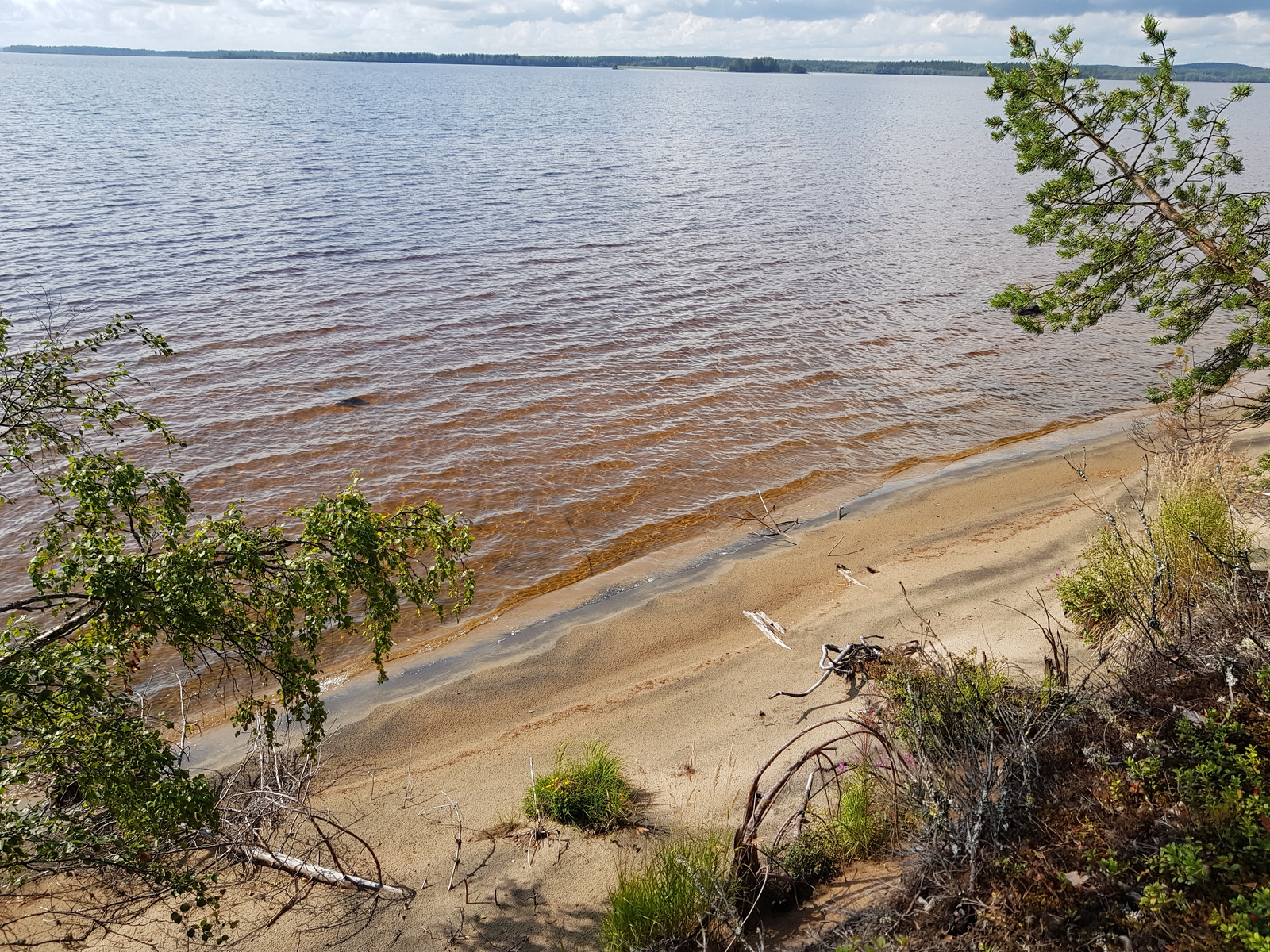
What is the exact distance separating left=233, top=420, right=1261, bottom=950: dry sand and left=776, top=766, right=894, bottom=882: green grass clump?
0.41m

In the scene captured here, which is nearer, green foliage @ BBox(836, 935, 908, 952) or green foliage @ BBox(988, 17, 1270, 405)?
green foliage @ BBox(836, 935, 908, 952)

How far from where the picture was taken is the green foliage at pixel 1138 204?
756cm

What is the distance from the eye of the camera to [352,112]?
272ft

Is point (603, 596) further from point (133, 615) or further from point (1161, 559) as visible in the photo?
point (133, 615)

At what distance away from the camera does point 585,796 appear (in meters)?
7.43

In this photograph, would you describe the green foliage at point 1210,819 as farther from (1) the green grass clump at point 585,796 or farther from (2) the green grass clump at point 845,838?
(1) the green grass clump at point 585,796

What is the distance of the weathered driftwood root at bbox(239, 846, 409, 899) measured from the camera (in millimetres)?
6500

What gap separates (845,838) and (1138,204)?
6.93 m

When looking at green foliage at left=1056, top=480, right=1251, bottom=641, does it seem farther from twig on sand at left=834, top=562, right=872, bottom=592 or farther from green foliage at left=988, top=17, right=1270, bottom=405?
twig on sand at left=834, top=562, right=872, bottom=592

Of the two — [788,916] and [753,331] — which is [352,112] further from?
[788,916]

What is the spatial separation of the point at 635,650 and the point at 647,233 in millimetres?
24343

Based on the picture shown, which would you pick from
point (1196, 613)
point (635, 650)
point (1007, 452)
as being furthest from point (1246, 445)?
point (635, 650)

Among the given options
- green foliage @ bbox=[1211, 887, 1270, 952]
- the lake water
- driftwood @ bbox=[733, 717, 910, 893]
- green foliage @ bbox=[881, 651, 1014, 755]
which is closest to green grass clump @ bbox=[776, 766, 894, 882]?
driftwood @ bbox=[733, 717, 910, 893]

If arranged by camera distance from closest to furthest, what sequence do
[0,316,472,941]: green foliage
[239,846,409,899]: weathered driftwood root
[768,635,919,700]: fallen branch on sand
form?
1. [0,316,472,941]: green foliage
2. [239,846,409,899]: weathered driftwood root
3. [768,635,919,700]: fallen branch on sand
